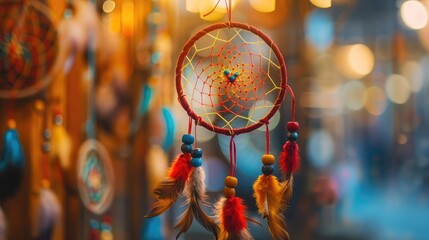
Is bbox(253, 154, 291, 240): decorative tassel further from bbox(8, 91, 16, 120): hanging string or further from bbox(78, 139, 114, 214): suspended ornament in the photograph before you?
bbox(8, 91, 16, 120): hanging string

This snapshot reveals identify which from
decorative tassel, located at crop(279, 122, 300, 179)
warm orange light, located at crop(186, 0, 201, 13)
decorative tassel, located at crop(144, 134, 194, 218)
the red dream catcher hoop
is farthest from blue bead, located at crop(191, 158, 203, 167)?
the red dream catcher hoop

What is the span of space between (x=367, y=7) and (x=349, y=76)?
179 millimetres

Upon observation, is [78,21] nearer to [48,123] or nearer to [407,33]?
[48,123]

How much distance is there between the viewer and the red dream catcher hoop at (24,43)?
1.51 m

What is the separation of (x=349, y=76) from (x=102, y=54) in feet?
2.28

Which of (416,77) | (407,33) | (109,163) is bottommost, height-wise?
(109,163)

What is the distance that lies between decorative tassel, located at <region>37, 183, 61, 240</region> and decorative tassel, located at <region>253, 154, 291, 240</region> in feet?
2.78

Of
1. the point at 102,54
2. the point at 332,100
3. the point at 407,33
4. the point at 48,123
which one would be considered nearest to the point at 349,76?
the point at 332,100

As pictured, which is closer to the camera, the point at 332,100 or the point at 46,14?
the point at 332,100

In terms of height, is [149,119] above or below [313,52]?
below

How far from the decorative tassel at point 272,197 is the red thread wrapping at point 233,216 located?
0.12ft

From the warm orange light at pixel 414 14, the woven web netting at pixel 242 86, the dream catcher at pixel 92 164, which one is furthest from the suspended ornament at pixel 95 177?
the warm orange light at pixel 414 14

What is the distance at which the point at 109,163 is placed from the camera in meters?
1.52

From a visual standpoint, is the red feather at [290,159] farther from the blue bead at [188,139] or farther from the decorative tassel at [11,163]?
the decorative tassel at [11,163]
